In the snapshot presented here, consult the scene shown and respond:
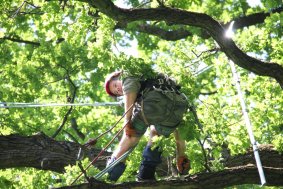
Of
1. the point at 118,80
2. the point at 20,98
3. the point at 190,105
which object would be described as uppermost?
the point at 20,98

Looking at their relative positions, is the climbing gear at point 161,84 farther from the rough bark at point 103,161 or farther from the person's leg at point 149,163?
the rough bark at point 103,161

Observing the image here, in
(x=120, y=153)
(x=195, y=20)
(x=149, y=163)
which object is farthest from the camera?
(x=149, y=163)

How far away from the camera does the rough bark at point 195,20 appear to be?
499cm

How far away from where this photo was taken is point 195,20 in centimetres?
529

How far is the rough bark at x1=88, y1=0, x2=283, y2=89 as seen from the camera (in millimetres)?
4992

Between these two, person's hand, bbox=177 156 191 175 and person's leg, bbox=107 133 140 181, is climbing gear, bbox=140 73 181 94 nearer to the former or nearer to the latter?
person's leg, bbox=107 133 140 181

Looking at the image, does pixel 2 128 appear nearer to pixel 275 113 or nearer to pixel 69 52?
pixel 69 52

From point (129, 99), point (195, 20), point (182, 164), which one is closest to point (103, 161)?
point (182, 164)

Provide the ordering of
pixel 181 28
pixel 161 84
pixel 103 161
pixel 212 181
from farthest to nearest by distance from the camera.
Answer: pixel 181 28
pixel 103 161
pixel 161 84
pixel 212 181

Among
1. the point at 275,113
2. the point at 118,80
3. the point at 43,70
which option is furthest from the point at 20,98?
the point at 275,113

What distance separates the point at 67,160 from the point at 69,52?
3.90 metres

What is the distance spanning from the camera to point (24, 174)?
7.17 meters

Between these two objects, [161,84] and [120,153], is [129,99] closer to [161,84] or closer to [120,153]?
[161,84]

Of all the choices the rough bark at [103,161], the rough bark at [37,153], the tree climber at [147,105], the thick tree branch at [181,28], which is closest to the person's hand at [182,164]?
the tree climber at [147,105]
